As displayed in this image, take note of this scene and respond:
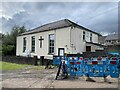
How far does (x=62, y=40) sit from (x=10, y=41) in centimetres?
1788

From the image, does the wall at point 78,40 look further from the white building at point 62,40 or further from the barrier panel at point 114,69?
the barrier panel at point 114,69

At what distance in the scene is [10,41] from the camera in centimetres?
3694

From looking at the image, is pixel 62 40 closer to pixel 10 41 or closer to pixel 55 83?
pixel 55 83

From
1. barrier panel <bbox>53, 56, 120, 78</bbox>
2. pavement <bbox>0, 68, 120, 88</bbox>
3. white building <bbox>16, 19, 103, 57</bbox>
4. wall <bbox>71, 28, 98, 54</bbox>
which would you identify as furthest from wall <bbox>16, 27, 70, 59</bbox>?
pavement <bbox>0, 68, 120, 88</bbox>

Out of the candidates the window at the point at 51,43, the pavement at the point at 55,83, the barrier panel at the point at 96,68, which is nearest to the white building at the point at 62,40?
the window at the point at 51,43

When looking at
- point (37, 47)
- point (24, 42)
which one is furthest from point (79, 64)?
point (24, 42)

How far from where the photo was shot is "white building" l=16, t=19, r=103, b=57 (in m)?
22.2

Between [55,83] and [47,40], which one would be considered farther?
[47,40]

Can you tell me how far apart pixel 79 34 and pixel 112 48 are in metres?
5.02

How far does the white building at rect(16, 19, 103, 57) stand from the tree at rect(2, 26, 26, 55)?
5.16 meters

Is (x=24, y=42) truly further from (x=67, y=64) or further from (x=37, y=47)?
(x=67, y=64)

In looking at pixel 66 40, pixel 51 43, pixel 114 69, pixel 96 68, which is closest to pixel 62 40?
pixel 66 40

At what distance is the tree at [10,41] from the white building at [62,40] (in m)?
5.16

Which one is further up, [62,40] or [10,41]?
[10,41]
